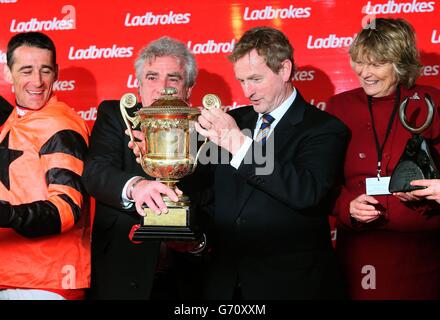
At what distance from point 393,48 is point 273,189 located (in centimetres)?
79

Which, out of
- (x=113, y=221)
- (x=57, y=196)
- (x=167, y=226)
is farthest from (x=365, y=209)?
(x=57, y=196)

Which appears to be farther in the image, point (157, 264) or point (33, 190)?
point (33, 190)

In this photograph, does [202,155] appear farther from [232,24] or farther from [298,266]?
[232,24]

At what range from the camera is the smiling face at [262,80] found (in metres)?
2.64

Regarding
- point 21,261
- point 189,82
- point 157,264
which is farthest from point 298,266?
point 21,261

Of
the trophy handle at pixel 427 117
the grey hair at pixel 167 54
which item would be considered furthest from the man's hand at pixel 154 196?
the trophy handle at pixel 427 117

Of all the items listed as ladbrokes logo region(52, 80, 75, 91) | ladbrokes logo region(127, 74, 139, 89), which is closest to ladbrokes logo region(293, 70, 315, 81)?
ladbrokes logo region(127, 74, 139, 89)

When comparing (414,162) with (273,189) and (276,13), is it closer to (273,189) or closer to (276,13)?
(273,189)

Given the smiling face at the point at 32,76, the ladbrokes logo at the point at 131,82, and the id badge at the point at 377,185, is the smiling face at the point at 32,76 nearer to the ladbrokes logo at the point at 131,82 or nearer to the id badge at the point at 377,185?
the ladbrokes logo at the point at 131,82

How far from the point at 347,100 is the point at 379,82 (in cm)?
19

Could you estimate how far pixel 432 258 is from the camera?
109 inches

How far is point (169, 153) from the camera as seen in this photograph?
2557 mm

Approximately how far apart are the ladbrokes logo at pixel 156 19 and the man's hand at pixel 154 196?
5.29 feet

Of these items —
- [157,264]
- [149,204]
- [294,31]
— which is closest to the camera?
[149,204]
